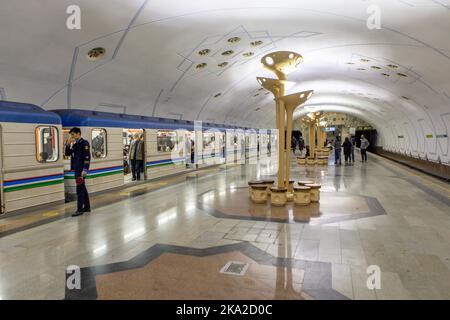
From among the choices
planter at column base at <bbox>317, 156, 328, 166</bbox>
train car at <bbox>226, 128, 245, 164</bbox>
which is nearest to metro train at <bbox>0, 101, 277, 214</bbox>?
train car at <bbox>226, 128, 245, 164</bbox>

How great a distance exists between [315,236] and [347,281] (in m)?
1.64

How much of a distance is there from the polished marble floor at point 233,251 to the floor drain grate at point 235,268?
1cm

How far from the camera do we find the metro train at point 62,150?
6.75 meters

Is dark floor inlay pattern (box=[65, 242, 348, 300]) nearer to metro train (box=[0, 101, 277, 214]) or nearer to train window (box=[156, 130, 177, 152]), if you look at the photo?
metro train (box=[0, 101, 277, 214])

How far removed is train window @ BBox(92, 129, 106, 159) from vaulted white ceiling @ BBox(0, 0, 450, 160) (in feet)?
3.63

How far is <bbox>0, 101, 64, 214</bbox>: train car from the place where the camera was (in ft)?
21.7

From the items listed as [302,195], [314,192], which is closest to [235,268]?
[302,195]

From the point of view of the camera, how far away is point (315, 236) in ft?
17.3

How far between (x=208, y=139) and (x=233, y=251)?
12864 millimetres

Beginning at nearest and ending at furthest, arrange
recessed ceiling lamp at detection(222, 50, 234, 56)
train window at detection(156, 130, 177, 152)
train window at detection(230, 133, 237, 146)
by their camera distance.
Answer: recessed ceiling lamp at detection(222, 50, 234, 56), train window at detection(156, 130, 177, 152), train window at detection(230, 133, 237, 146)

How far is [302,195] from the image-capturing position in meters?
7.46

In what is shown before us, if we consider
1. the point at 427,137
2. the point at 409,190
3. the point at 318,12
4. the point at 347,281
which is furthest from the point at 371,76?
the point at 347,281

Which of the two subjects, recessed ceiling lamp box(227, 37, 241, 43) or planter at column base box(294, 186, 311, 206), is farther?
recessed ceiling lamp box(227, 37, 241, 43)
